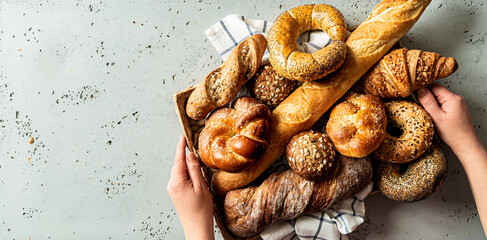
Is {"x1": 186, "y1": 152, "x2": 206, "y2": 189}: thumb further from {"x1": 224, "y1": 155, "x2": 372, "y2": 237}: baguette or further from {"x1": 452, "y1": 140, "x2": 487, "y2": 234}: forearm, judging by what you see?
{"x1": 452, "y1": 140, "x2": 487, "y2": 234}: forearm

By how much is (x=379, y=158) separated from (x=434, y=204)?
2.06ft

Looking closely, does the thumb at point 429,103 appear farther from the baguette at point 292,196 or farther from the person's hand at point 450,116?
the baguette at point 292,196

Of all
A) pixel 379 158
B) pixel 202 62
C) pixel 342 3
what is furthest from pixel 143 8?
pixel 379 158

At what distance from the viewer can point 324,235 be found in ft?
5.37

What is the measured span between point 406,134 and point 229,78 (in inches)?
36.5

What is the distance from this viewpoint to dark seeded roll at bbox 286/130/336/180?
1442 mm

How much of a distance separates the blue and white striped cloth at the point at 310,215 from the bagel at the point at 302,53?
9 centimetres

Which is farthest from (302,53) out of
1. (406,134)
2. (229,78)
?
(406,134)

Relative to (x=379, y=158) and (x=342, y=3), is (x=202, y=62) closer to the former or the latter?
(x=342, y=3)

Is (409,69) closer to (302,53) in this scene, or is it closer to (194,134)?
(302,53)

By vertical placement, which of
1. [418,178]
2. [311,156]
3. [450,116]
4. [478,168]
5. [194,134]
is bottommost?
[478,168]

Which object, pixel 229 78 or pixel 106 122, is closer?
pixel 229 78

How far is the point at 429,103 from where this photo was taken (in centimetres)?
161

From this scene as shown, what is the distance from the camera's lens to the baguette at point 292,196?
1.51 metres
